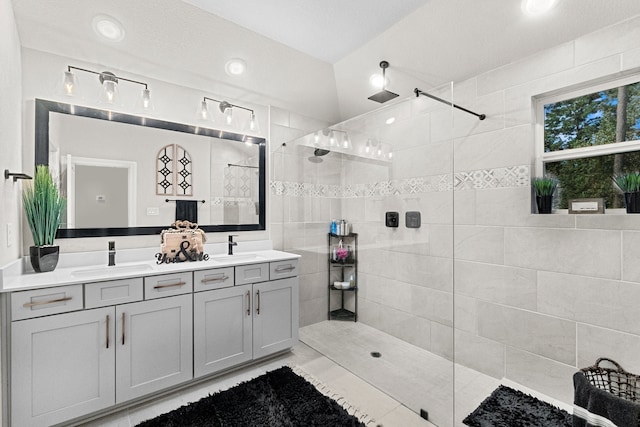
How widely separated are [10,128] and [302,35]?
1.99 metres

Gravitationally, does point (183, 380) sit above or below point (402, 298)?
below

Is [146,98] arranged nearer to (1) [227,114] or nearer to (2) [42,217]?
(1) [227,114]

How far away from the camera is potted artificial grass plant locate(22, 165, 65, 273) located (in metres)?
1.84

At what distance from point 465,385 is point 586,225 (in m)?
1.36

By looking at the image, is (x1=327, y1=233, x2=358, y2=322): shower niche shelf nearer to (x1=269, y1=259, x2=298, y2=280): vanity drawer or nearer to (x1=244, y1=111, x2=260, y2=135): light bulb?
(x1=269, y1=259, x2=298, y2=280): vanity drawer

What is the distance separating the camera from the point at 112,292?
180 centimetres

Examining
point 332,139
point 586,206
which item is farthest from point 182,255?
point 586,206

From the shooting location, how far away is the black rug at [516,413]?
1759mm

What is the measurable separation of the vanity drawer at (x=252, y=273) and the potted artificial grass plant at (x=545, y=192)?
6.75 ft

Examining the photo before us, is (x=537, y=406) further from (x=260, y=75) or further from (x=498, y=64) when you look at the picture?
(x=260, y=75)

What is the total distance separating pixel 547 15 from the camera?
183 cm

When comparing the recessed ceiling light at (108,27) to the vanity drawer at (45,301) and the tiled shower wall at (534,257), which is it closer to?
the vanity drawer at (45,301)

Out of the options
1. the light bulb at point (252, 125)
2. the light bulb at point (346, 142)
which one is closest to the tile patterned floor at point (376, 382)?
the light bulb at point (346, 142)

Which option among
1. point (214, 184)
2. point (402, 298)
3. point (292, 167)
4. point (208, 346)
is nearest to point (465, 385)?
point (402, 298)
